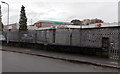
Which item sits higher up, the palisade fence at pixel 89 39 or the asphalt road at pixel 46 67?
the palisade fence at pixel 89 39

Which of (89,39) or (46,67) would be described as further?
(89,39)

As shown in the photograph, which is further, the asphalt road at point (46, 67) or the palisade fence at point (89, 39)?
the palisade fence at point (89, 39)

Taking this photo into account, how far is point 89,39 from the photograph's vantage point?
11.4 metres

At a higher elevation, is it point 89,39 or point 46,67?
point 89,39

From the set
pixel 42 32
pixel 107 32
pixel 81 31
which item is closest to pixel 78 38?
pixel 81 31

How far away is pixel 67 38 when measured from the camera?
1302 cm

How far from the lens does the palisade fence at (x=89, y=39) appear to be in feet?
32.8

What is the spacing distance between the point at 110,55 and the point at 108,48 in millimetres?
550

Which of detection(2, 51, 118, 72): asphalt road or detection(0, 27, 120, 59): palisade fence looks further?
detection(0, 27, 120, 59): palisade fence

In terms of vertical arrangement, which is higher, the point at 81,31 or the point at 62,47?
the point at 81,31

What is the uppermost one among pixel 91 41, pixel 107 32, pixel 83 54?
pixel 107 32

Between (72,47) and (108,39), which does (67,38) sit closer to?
(72,47)

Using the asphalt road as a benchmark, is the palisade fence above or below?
above

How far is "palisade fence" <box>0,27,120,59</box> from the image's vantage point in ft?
32.8
